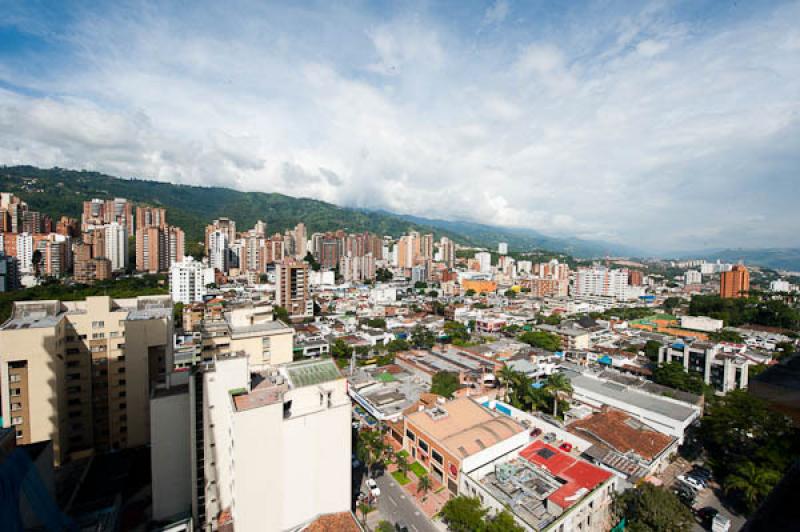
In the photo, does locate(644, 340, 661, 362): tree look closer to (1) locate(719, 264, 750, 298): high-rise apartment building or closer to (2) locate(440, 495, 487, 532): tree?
(2) locate(440, 495, 487, 532): tree

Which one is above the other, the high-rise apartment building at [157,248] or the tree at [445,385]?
the high-rise apartment building at [157,248]

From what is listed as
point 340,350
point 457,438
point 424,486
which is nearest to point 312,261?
point 340,350

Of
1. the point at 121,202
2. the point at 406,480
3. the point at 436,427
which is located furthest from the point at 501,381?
the point at 121,202

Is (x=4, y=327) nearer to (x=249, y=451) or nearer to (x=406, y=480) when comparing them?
(x=249, y=451)

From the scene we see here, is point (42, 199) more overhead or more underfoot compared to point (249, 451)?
more overhead

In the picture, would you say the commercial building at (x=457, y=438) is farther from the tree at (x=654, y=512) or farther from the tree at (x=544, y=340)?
the tree at (x=544, y=340)

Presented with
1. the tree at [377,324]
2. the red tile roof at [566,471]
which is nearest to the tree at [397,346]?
the tree at [377,324]

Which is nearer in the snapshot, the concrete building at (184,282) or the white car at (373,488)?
the white car at (373,488)
